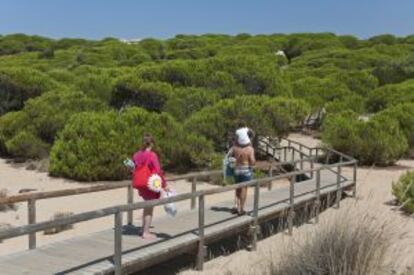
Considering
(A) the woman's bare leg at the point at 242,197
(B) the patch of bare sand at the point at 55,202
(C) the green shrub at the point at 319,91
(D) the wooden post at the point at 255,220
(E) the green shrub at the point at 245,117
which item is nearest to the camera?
(D) the wooden post at the point at 255,220

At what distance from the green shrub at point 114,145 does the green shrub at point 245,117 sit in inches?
22.1

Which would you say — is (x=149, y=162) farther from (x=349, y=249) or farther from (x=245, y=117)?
(x=245, y=117)

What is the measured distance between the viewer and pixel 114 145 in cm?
1867

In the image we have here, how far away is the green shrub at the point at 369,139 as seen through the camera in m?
21.8

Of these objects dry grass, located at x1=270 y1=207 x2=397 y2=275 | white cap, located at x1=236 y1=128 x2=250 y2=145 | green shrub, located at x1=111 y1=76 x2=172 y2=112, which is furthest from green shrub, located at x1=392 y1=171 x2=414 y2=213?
green shrub, located at x1=111 y1=76 x2=172 y2=112

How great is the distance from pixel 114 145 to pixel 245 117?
3881mm

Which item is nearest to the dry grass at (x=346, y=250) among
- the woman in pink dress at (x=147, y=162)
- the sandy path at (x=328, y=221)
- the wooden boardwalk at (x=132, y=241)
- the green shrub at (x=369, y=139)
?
the sandy path at (x=328, y=221)

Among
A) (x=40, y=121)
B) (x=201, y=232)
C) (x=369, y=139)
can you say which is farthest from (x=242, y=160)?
(x=40, y=121)

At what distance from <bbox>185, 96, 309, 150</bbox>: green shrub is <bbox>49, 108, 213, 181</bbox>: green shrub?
0.56 metres

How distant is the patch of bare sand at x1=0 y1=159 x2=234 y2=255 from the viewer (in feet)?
36.8

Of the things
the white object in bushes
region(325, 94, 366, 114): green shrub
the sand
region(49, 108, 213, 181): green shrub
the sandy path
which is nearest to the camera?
the sandy path

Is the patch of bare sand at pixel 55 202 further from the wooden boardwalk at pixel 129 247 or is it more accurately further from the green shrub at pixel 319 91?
the green shrub at pixel 319 91

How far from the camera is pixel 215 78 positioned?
24.6m

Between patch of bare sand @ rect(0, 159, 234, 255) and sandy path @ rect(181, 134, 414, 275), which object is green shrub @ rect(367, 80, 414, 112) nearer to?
sandy path @ rect(181, 134, 414, 275)
